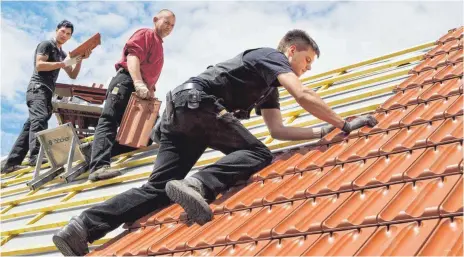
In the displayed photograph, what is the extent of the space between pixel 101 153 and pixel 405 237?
3.69 m

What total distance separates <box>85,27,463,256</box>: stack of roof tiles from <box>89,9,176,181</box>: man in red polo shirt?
72.3 inches

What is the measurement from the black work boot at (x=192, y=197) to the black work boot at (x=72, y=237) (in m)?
0.60

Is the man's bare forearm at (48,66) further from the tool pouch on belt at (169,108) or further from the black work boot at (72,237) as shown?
the black work boot at (72,237)

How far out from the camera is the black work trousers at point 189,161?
3.49m

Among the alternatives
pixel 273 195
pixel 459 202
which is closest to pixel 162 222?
pixel 273 195

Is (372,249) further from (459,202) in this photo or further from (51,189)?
(51,189)

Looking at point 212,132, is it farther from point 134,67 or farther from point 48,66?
point 48,66

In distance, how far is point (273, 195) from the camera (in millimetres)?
3219

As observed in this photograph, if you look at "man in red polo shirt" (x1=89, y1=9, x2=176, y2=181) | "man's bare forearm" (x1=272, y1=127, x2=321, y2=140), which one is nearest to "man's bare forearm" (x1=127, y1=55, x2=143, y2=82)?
"man in red polo shirt" (x1=89, y1=9, x2=176, y2=181)

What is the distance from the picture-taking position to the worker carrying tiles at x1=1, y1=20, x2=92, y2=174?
6.84m

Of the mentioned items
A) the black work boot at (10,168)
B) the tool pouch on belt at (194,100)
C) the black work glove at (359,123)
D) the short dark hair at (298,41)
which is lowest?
the black work boot at (10,168)

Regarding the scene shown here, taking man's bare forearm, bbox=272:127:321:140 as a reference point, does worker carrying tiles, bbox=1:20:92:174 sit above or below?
above

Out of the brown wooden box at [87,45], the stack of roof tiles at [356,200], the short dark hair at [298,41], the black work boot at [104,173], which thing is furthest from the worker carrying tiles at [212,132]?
the brown wooden box at [87,45]

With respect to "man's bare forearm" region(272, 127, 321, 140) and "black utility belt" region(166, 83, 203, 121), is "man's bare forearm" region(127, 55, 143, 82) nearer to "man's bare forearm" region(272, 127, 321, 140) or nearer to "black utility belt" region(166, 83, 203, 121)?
"black utility belt" region(166, 83, 203, 121)
